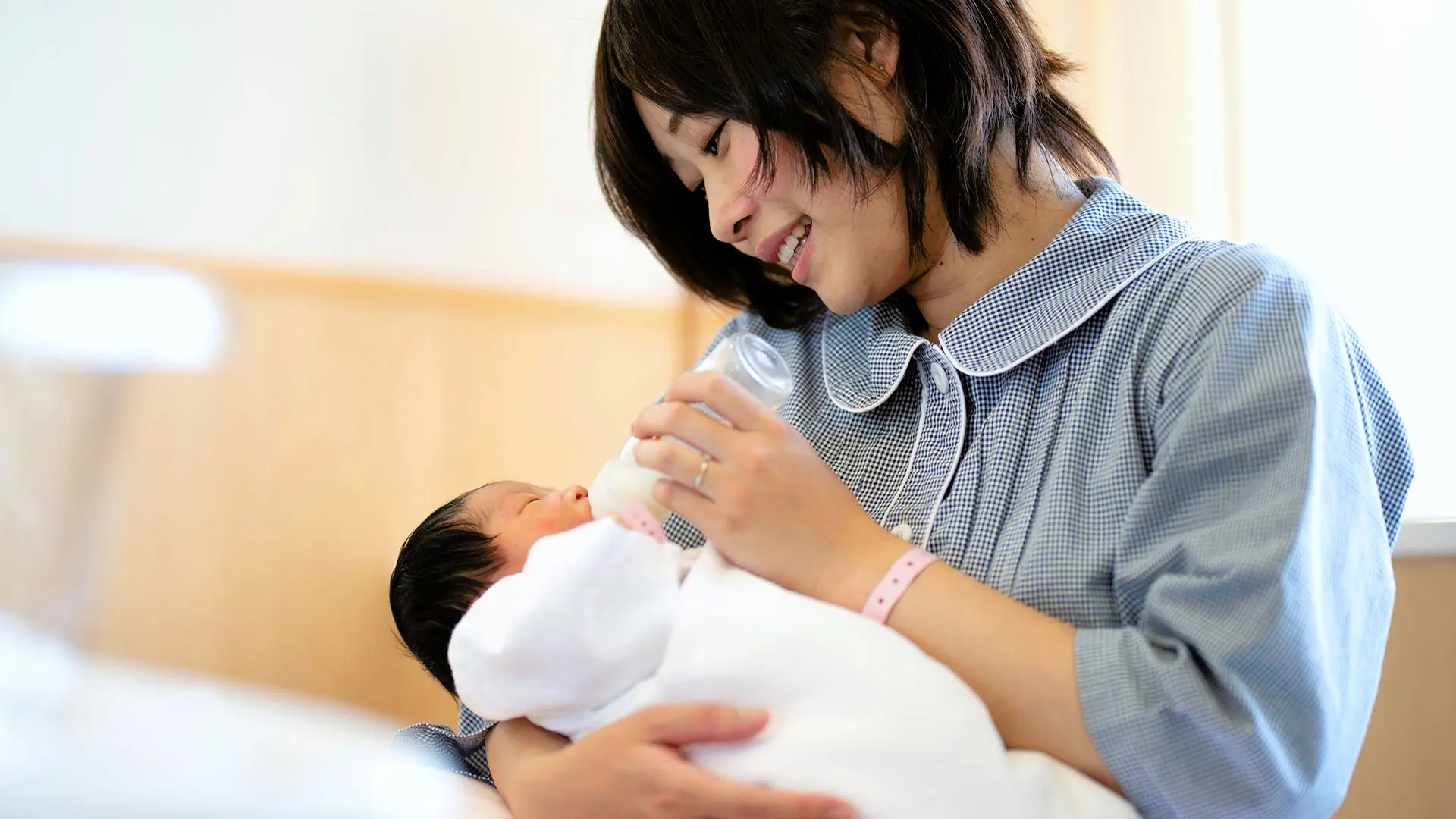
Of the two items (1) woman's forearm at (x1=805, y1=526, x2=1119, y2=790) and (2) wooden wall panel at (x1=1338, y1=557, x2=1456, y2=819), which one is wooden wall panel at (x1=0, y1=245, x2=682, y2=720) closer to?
(1) woman's forearm at (x1=805, y1=526, x2=1119, y2=790)

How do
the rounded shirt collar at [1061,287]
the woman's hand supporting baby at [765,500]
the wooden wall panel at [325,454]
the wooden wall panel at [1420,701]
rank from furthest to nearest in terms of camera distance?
the wooden wall panel at [1420,701] → the wooden wall panel at [325,454] → the rounded shirt collar at [1061,287] → the woman's hand supporting baby at [765,500]

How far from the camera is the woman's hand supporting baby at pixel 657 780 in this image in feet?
2.26

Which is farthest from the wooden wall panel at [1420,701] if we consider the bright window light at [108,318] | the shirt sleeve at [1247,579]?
the bright window light at [108,318]

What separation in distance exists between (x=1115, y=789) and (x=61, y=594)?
936mm

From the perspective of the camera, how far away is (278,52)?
4.32 feet

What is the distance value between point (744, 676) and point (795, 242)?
470 mm

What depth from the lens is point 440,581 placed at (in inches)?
37.4

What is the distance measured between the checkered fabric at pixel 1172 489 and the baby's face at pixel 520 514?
23 cm

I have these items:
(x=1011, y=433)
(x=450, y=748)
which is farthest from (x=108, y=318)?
(x=1011, y=433)

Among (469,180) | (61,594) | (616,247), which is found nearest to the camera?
(61,594)

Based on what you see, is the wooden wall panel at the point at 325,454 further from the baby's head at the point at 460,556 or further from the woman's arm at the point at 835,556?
the woman's arm at the point at 835,556

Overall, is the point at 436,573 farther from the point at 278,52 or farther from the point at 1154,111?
the point at 1154,111

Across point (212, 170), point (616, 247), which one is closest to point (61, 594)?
point (212, 170)

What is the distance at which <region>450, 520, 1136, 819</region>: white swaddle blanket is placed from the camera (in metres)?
0.69
